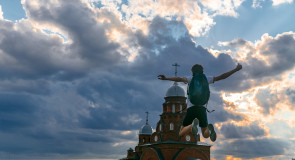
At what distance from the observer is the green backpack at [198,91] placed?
9.51m

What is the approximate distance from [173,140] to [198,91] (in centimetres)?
2733

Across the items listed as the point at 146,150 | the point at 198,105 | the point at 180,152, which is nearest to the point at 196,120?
the point at 198,105

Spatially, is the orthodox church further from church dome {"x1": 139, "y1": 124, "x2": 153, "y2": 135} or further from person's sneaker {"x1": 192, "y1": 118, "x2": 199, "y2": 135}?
person's sneaker {"x1": 192, "y1": 118, "x2": 199, "y2": 135}

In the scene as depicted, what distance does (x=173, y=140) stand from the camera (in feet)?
118

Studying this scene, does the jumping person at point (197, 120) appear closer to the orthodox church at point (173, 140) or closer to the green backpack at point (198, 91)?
the green backpack at point (198, 91)

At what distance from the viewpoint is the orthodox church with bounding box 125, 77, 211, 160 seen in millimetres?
34625

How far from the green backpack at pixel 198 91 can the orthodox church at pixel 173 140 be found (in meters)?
23.7

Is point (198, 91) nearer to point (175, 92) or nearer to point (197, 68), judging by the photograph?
point (197, 68)

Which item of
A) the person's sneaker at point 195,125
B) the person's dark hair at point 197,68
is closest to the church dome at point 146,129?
the person's dark hair at point 197,68

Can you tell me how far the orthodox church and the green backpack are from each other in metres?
23.7

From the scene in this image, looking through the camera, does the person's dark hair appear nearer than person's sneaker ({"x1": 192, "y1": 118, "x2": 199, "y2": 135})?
No

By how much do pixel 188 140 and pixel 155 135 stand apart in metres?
4.77

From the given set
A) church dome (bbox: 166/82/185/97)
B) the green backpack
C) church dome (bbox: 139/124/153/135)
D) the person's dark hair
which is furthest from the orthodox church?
the green backpack

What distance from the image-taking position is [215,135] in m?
9.47
